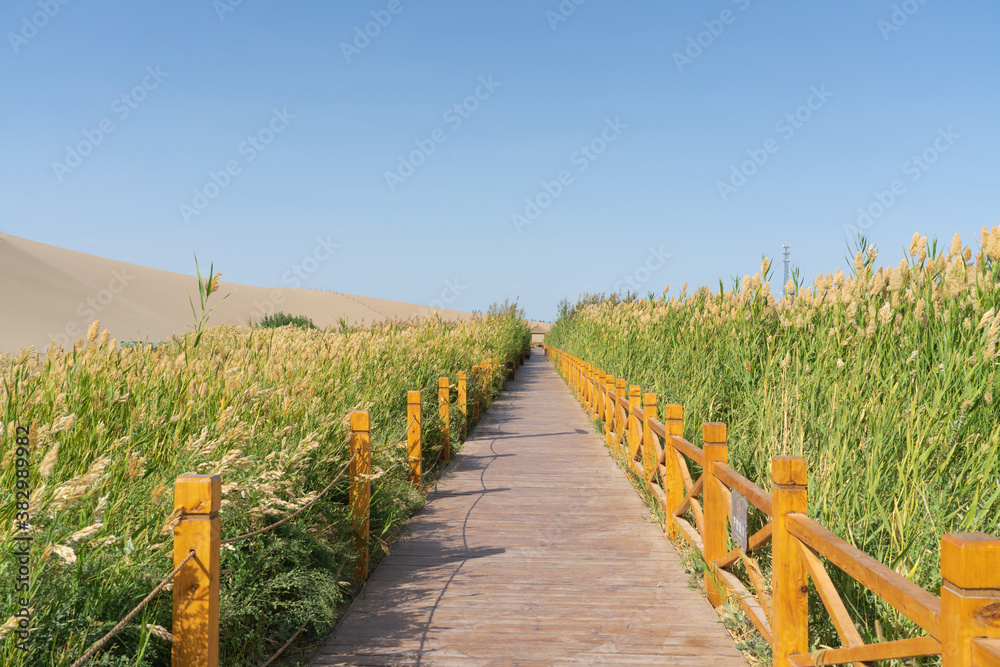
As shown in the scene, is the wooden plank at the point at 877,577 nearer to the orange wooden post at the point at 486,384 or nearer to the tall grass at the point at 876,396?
the tall grass at the point at 876,396

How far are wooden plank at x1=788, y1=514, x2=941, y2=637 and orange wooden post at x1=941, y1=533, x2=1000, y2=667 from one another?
11 cm

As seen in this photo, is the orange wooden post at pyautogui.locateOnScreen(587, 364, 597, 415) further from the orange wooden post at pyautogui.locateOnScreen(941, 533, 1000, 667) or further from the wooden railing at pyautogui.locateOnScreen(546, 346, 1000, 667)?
the orange wooden post at pyautogui.locateOnScreen(941, 533, 1000, 667)

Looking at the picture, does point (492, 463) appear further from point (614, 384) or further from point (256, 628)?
point (256, 628)

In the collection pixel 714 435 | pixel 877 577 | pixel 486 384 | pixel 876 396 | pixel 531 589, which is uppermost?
pixel 876 396

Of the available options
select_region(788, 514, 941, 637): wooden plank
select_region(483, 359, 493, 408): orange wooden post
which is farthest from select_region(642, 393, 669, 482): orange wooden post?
select_region(483, 359, 493, 408): orange wooden post

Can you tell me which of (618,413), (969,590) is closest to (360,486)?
(969,590)

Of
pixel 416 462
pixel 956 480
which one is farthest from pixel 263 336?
pixel 956 480

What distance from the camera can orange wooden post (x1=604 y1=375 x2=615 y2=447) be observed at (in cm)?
892

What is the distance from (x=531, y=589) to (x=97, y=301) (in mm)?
52716

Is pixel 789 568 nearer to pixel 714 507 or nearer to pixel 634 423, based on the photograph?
pixel 714 507

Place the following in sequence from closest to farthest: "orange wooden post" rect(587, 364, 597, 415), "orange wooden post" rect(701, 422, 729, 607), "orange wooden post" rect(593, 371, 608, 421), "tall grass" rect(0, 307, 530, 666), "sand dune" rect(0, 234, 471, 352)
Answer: "tall grass" rect(0, 307, 530, 666) → "orange wooden post" rect(701, 422, 729, 607) → "orange wooden post" rect(593, 371, 608, 421) → "orange wooden post" rect(587, 364, 597, 415) → "sand dune" rect(0, 234, 471, 352)

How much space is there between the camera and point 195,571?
2213 millimetres

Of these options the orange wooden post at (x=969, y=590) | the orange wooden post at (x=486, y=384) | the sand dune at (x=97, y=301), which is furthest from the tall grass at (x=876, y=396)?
the sand dune at (x=97, y=301)

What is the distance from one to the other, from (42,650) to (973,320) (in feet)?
15.7
